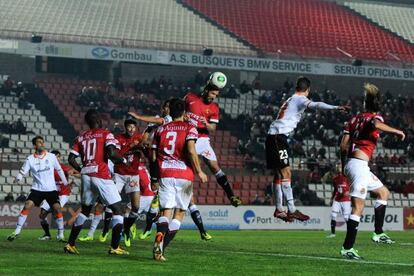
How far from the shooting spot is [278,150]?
18531 millimetres

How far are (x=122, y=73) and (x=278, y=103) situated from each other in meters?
9.08

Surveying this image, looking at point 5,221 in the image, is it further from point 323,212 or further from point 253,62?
point 253,62

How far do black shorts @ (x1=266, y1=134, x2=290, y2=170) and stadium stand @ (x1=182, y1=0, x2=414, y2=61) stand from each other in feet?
113

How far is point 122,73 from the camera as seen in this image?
52344 mm

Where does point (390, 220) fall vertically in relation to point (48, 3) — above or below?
below

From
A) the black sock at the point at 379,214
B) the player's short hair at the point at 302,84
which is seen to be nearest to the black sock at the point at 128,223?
the player's short hair at the point at 302,84

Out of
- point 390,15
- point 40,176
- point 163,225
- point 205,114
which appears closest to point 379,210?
point 205,114

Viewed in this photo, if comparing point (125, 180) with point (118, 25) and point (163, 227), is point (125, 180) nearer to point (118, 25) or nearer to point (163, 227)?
point (163, 227)

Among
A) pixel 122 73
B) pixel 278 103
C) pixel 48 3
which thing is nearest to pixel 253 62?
pixel 278 103

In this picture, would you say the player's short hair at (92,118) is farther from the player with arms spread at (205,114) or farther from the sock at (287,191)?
the sock at (287,191)

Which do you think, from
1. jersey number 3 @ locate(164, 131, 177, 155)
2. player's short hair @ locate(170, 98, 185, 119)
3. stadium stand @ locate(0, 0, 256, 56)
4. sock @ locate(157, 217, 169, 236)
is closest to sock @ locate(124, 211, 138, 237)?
sock @ locate(157, 217, 169, 236)

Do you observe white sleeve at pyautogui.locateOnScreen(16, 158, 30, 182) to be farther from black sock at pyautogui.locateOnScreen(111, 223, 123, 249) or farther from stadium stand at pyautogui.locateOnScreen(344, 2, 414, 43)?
stadium stand at pyautogui.locateOnScreen(344, 2, 414, 43)

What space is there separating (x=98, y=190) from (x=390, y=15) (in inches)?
2128

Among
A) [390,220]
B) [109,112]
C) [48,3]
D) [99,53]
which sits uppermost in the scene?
[48,3]
